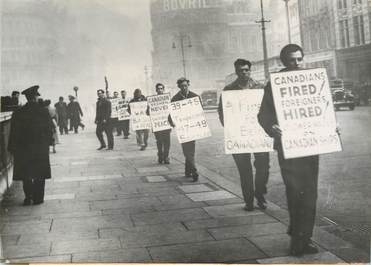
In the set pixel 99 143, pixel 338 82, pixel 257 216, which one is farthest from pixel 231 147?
pixel 99 143

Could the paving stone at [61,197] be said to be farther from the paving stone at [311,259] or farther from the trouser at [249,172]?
the paving stone at [311,259]

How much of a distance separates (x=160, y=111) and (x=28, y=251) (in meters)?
4.25

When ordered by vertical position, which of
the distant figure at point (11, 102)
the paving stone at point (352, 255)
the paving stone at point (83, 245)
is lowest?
the paving stone at point (352, 255)

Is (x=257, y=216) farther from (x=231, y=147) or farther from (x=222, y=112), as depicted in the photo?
(x=222, y=112)

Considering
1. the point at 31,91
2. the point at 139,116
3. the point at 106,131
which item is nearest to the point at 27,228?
the point at 31,91

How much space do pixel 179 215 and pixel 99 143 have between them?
5095mm

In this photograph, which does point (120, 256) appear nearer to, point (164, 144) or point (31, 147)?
point (31, 147)

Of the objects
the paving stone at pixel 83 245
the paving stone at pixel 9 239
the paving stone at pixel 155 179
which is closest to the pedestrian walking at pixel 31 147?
the paving stone at pixel 9 239

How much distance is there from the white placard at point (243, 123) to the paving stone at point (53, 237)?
5.62 ft

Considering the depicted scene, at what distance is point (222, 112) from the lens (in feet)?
19.2

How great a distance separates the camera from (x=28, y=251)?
201 inches

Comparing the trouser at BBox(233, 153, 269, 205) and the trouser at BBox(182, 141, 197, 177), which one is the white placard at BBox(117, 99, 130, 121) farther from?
the trouser at BBox(233, 153, 269, 205)

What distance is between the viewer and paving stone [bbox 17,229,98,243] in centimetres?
521

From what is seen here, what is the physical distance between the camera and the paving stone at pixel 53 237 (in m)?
5.21
